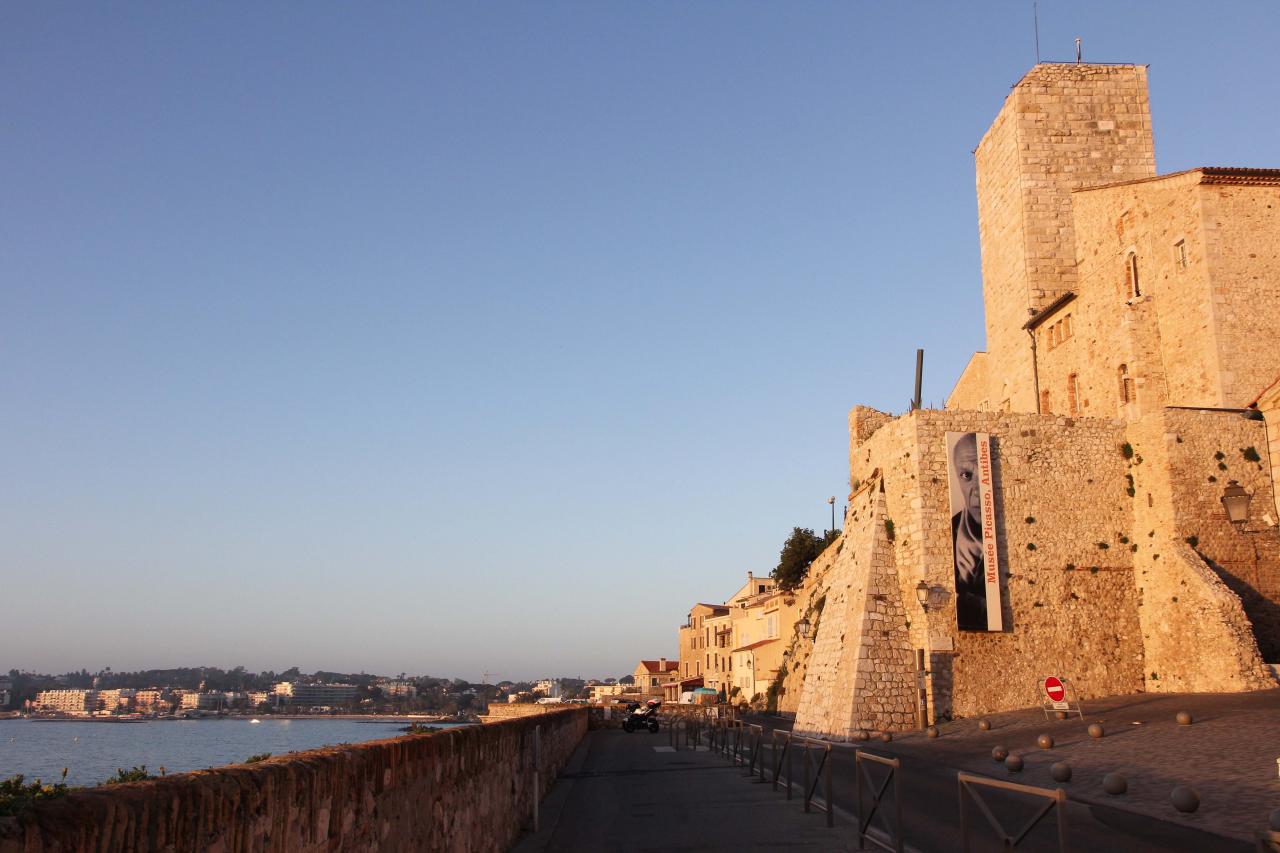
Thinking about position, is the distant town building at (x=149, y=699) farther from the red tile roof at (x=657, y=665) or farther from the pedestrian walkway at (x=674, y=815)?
the pedestrian walkway at (x=674, y=815)

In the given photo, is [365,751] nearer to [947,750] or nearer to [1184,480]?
[947,750]

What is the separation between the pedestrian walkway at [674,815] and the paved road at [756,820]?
2cm

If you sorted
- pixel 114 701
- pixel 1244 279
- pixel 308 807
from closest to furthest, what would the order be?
pixel 308 807, pixel 1244 279, pixel 114 701

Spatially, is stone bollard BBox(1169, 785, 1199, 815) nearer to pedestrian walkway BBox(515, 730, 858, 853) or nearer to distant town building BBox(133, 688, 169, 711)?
pedestrian walkway BBox(515, 730, 858, 853)

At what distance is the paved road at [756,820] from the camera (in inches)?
416

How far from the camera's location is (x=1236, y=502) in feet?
88.6

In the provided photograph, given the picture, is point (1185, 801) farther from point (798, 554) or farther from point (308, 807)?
point (798, 554)

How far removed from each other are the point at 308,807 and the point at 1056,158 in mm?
38279

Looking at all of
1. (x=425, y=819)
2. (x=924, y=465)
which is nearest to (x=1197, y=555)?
(x=924, y=465)

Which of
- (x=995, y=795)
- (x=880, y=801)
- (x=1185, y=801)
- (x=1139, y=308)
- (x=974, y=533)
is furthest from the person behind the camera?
(x=1139, y=308)

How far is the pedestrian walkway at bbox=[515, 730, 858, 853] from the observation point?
1119cm

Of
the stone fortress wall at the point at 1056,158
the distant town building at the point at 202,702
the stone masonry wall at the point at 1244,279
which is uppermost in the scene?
the stone fortress wall at the point at 1056,158

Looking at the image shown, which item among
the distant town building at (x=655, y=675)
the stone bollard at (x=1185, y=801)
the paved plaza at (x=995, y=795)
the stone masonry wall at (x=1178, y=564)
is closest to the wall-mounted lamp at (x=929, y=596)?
the paved plaza at (x=995, y=795)

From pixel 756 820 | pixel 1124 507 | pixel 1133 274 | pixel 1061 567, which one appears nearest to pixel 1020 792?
pixel 756 820
